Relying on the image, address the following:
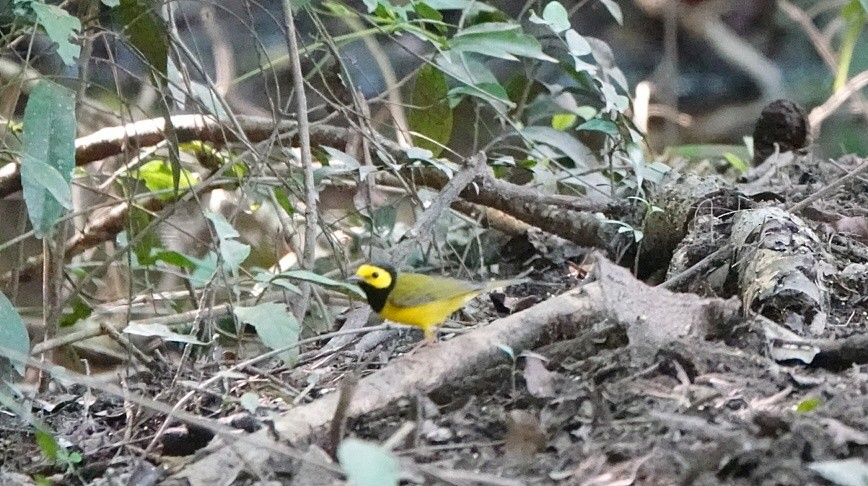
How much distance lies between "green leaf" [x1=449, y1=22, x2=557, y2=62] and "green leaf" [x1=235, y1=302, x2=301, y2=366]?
154 centimetres

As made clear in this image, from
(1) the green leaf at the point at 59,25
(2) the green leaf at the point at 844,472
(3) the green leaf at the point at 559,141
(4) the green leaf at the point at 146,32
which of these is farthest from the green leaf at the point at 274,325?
(3) the green leaf at the point at 559,141

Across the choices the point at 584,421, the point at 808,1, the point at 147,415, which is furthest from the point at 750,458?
the point at 808,1

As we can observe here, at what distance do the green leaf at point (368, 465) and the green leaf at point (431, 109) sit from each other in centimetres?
313

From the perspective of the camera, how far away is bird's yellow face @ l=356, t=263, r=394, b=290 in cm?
309

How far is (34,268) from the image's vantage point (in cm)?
456

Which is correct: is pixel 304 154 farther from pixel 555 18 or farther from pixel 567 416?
pixel 567 416

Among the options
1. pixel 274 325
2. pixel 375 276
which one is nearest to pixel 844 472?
pixel 274 325

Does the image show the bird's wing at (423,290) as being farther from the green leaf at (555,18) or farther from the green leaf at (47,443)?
the green leaf at (555,18)

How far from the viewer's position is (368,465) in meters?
1.38

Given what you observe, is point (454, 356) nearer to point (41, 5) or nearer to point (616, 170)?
point (41, 5)

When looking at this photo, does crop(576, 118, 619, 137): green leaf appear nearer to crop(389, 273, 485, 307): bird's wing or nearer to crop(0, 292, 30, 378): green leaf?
crop(389, 273, 485, 307): bird's wing

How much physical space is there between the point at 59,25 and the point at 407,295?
4.44 feet

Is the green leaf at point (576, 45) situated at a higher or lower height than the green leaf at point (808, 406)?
higher

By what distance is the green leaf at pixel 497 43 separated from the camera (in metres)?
3.78
